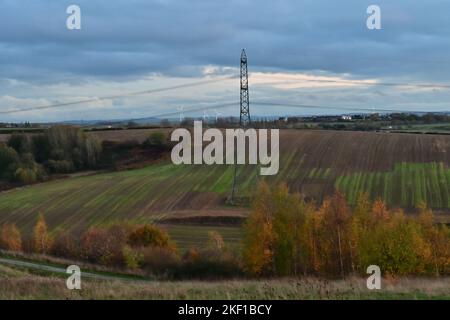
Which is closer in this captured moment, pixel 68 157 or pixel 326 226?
pixel 326 226

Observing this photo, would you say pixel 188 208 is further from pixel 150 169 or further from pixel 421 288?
pixel 421 288

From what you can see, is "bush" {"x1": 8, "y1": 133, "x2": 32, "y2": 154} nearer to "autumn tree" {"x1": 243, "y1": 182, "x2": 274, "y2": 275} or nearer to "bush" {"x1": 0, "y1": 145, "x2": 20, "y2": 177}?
"bush" {"x1": 0, "y1": 145, "x2": 20, "y2": 177}

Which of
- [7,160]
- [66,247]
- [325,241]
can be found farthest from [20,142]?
[325,241]

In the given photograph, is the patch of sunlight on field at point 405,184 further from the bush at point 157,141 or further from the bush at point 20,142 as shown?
the bush at point 20,142

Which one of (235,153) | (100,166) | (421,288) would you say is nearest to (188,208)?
(235,153)

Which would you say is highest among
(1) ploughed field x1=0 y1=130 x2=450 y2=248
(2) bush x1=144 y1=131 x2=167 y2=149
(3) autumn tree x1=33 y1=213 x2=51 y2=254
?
(2) bush x1=144 y1=131 x2=167 y2=149

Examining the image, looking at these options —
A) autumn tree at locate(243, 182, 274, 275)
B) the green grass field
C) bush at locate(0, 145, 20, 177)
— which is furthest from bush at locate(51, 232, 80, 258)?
bush at locate(0, 145, 20, 177)

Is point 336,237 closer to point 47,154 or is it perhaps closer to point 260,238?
point 260,238
